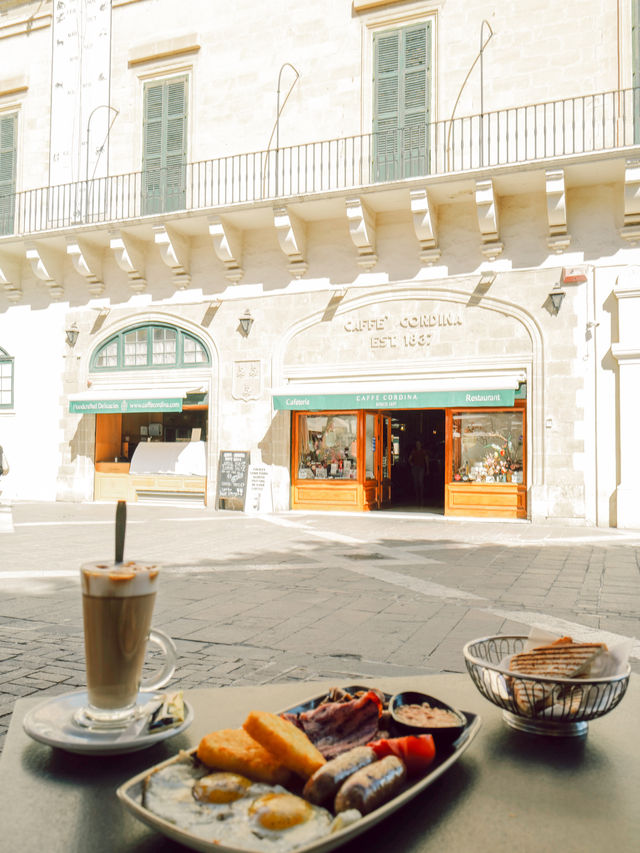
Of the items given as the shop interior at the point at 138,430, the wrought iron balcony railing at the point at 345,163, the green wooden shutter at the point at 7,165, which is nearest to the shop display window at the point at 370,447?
the shop interior at the point at 138,430

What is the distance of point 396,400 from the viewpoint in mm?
13484

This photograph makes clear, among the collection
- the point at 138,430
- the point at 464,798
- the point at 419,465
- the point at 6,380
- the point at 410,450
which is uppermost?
the point at 6,380

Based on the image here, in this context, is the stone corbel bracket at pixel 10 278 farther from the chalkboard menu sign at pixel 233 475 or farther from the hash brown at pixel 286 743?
the hash brown at pixel 286 743

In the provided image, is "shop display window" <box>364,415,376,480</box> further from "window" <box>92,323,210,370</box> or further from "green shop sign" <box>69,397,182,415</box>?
"green shop sign" <box>69,397,182,415</box>

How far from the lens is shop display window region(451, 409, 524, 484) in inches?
535

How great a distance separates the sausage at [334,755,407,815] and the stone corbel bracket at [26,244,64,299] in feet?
56.3

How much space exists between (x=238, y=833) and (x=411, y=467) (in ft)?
56.1

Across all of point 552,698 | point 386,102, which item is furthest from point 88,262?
point 552,698

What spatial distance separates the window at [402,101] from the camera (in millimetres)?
13844

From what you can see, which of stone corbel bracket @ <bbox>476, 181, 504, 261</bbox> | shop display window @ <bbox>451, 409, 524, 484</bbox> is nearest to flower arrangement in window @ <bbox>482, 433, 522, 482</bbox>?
shop display window @ <bbox>451, 409, 524, 484</bbox>

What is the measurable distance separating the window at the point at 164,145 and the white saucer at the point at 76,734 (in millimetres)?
15382

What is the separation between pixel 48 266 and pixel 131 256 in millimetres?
2332

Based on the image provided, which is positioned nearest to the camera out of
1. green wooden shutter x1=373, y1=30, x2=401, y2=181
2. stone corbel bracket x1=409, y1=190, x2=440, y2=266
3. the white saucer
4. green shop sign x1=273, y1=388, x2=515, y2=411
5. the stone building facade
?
the white saucer

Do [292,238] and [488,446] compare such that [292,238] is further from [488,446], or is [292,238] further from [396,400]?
[488,446]
